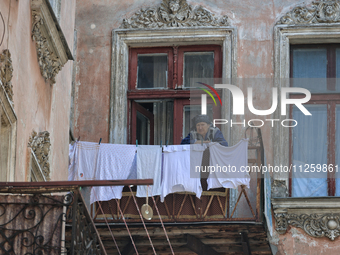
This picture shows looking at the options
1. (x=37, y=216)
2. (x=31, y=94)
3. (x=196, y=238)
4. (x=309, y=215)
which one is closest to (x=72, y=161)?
(x=196, y=238)

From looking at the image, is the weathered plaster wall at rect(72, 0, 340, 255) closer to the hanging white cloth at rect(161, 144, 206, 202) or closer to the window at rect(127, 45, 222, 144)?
the window at rect(127, 45, 222, 144)

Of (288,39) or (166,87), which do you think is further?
(166,87)

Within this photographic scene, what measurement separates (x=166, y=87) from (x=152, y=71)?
14.8 inches

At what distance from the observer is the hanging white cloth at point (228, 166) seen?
1112 cm

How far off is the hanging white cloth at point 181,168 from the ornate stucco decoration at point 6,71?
3609 millimetres

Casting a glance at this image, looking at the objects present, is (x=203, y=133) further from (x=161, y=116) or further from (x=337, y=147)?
(x=337, y=147)

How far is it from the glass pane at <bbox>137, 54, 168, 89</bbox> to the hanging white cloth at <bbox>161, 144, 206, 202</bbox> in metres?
1.90

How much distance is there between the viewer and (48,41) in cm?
984

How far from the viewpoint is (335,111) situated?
1280 centimetres

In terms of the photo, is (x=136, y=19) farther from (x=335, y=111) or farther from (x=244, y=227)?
(x=244, y=227)

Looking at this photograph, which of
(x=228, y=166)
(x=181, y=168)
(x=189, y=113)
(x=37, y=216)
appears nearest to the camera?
(x=37, y=216)

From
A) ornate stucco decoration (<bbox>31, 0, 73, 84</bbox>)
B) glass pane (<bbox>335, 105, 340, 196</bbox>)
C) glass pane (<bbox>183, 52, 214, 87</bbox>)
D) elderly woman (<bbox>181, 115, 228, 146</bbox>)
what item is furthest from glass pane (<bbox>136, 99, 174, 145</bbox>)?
ornate stucco decoration (<bbox>31, 0, 73, 84</bbox>)

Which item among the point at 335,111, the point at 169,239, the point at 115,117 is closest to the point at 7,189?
the point at 169,239

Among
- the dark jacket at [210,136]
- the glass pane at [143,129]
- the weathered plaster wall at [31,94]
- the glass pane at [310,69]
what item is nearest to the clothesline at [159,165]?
the dark jacket at [210,136]
